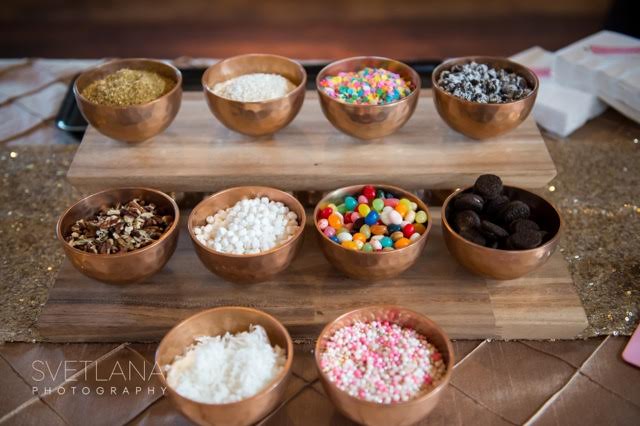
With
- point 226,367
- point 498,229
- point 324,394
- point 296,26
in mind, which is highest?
point 498,229

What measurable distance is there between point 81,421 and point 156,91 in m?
0.79

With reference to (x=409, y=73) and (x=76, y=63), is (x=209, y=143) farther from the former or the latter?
(x=76, y=63)

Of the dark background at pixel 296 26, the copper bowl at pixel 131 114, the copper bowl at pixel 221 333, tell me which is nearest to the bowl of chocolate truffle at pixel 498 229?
the copper bowl at pixel 221 333

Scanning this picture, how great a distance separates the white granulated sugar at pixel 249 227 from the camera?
1.33 metres

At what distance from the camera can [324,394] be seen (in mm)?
1251

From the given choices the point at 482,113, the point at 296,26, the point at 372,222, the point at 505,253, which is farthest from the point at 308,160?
the point at 296,26

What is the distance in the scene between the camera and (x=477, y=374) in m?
1.28

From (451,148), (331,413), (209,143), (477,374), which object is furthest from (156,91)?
(477,374)

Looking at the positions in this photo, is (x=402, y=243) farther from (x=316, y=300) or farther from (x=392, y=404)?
(x=392, y=404)

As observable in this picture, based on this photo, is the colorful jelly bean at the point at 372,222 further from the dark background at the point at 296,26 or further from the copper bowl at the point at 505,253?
the dark background at the point at 296,26

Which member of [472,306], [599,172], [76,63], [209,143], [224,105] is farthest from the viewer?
[76,63]

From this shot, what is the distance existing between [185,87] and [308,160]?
0.70 m

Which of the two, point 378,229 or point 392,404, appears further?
point 378,229

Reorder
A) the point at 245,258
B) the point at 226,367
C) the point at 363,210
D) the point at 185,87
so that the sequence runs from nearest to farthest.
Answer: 1. the point at 226,367
2. the point at 245,258
3. the point at 363,210
4. the point at 185,87
